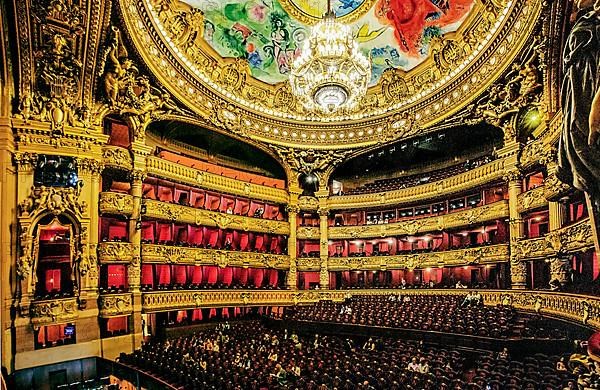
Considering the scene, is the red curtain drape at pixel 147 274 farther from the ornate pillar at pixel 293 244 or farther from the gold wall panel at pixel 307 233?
the gold wall panel at pixel 307 233

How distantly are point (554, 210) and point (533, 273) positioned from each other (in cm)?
403

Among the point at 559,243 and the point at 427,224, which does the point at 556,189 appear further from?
the point at 427,224

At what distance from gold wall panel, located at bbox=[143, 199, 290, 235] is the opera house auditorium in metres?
0.12

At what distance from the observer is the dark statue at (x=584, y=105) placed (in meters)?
4.03

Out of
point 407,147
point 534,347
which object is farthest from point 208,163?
point 534,347

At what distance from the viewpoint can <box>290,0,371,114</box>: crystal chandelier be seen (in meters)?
15.8

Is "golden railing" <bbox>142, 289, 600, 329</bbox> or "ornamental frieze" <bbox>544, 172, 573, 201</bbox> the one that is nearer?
"ornamental frieze" <bbox>544, 172, 573, 201</bbox>

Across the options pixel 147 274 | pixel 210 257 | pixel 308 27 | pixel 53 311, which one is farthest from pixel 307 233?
pixel 53 311

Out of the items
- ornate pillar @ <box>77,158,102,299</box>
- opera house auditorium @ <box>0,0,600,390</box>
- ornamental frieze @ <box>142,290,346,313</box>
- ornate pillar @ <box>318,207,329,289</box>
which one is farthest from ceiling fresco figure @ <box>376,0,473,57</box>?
ornate pillar @ <box>77,158,102,299</box>

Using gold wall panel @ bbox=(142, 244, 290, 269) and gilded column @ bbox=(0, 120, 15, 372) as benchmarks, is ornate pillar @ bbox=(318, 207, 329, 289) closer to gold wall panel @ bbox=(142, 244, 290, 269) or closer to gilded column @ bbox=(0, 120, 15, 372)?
gold wall panel @ bbox=(142, 244, 290, 269)

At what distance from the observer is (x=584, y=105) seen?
13.4 ft

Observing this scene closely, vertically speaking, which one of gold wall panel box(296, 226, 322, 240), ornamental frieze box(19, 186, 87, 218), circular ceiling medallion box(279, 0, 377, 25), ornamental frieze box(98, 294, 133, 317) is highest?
circular ceiling medallion box(279, 0, 377, 25)

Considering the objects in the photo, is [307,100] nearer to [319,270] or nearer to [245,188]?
[245,188]

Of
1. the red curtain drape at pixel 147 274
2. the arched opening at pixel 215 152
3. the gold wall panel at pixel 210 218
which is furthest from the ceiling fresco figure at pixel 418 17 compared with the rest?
the red curtain drape at pixel 147 274
